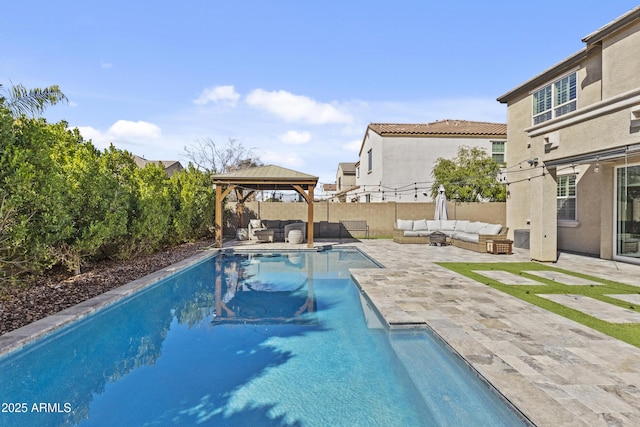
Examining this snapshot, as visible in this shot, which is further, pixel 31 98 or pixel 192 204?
pixel 192 204

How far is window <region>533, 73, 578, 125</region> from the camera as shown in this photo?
11578 mm

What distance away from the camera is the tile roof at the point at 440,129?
2181 cm

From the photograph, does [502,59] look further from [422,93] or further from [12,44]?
[12,44]

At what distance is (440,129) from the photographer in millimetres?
22453

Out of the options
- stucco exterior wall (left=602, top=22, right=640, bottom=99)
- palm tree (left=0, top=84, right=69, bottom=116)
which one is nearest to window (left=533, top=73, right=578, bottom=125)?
stucco exterior wall (left=602, top=22, right=640, bottom=99)

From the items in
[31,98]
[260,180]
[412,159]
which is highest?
[412,159]

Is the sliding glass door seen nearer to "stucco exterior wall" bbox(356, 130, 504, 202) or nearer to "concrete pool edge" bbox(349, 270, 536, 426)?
"concrete pool edge" bbox(349, 270, 536, 426)

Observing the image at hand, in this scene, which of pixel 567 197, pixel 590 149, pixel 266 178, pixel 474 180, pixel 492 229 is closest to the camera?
pixel 590 149

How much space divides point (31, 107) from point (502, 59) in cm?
1622

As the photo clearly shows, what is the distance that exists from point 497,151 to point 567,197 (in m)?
10.4

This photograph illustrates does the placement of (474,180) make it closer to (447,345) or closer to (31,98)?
(447,345)

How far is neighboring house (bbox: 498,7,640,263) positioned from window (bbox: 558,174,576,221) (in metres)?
0.04

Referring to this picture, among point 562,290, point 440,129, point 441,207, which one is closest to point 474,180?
point 441,207

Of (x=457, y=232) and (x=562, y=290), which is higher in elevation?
(x=457, y=232)
